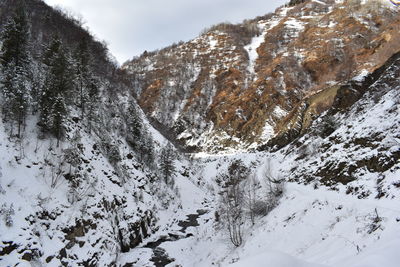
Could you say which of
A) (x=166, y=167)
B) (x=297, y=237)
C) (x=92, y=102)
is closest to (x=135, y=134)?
(x=166, y=167)

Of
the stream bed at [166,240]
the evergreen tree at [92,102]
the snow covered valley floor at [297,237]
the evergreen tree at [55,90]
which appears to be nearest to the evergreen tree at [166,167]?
the snow covered valley floor at [297,237]

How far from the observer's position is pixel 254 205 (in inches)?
834

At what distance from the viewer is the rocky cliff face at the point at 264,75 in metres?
54.2

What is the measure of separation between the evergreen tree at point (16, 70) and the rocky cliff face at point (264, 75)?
126ft

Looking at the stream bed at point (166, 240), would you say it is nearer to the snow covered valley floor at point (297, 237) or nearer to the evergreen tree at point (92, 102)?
the snow covered valley floor at point (297, 237)

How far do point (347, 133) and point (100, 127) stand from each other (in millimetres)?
23246

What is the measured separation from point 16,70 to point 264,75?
62591 millimetres

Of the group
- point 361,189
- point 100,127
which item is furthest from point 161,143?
point 361,189

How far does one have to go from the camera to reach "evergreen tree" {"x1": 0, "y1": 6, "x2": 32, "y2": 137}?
17.0 m

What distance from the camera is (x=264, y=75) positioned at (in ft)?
235

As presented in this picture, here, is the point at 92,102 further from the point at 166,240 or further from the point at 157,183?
the point at 166,240

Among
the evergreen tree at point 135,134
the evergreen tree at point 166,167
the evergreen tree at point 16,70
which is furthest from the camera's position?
the evergreen tree at point 166,167

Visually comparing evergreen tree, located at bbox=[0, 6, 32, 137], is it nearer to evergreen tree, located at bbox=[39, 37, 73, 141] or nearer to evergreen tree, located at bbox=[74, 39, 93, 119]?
evergreen tree, located at bbox=[39, 37, 73, 141]

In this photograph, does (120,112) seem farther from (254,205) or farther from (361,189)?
(361,189)
